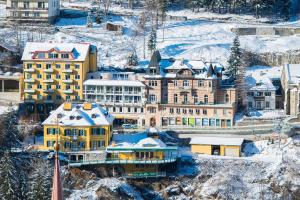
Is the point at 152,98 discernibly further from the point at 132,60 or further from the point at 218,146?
the point at 218,146

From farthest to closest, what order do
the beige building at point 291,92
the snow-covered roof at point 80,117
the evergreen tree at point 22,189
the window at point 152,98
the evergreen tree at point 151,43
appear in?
the evergreen tree at point 151,43 → the window at point 152,98 → the beige building at point 291,92 → the snow-covered roof at point 80,117 → the evergreen tree at point 22,189

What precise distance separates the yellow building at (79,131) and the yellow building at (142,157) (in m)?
1.46

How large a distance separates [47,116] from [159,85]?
10.4 metres

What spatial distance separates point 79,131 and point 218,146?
1154cm

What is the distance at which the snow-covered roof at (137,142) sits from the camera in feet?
262

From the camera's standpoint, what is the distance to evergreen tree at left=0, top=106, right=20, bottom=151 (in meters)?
79.4

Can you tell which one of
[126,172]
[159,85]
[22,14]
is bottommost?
[126,172]

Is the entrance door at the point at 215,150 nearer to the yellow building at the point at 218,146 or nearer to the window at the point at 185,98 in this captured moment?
the yellow building at the point at 218,146

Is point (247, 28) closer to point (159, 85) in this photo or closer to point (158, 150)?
point (159, 85)

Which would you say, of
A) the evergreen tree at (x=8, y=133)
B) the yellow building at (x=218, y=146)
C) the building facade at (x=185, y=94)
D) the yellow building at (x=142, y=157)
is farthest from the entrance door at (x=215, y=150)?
the evergreen tree at (x=8, y=133)

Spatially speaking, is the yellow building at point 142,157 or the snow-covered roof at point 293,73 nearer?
the yellow building at point 142,157

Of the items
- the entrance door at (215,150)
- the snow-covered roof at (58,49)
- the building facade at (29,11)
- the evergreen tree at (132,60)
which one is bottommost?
the entrance door at (215,150)

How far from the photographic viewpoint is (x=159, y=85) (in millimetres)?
88812

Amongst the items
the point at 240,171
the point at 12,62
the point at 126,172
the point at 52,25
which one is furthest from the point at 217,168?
the point at 52,25
